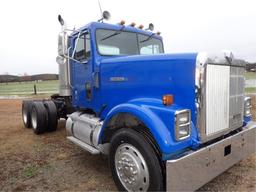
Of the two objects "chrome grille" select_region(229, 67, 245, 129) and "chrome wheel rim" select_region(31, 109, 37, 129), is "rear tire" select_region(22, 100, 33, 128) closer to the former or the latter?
"chrome wheel rim" select_region(31, 109, 37, 129)

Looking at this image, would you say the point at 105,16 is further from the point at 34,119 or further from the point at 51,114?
the point at 34,119

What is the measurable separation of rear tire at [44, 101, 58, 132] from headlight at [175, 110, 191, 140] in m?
4.93

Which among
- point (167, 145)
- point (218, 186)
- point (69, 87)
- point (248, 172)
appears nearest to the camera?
point (167, 145)

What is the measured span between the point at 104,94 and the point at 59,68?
2060 millimetres

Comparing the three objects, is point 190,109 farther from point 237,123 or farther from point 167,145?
point 237,123

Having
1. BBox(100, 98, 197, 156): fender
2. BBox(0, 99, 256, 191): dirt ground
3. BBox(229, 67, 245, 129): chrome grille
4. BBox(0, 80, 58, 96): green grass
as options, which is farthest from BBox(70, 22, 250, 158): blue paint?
BBox(0, 80, 58, 96): green grass

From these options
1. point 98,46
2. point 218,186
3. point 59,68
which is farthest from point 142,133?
point 59,68

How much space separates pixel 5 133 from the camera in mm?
7562

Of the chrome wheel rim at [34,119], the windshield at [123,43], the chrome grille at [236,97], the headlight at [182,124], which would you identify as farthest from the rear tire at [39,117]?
the chrome grille at [236,97]

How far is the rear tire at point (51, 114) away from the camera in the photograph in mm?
6969

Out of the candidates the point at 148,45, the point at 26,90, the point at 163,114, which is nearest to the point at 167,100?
the point at 163,114

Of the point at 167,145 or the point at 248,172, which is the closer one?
the point at 167,145

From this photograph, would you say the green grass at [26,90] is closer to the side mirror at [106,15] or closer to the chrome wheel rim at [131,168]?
the side mirror at [106,15]

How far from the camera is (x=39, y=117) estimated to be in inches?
268
